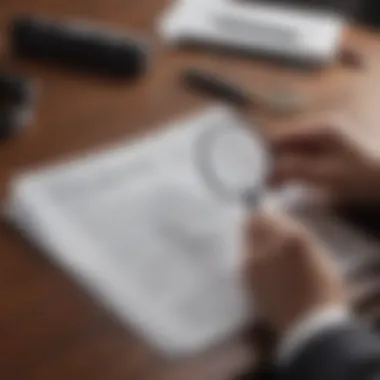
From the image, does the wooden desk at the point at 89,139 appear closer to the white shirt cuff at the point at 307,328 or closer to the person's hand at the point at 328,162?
the white shirt cuff at the point at 307,328

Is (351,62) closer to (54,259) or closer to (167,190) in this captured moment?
(167,190)

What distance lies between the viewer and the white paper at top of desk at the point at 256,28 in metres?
1.46

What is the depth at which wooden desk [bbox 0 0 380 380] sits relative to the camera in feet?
3.17

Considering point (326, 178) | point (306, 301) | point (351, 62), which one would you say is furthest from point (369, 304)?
point (351, 62)

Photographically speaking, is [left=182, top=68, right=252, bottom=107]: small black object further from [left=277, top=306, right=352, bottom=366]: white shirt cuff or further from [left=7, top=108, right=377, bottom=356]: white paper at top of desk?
[left=277, top=306, right=352, bottom=366]: white shirt cuff

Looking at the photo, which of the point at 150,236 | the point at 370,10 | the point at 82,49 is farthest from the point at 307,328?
the point at 370,10

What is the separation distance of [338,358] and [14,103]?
544 mm

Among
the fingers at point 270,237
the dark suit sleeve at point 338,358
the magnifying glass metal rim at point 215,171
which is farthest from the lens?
the magnifying glass metal rim at point 215,171

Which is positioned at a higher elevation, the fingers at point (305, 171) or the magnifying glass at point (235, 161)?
the magnifying glass at point (235, 161)

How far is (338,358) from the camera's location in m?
0.95

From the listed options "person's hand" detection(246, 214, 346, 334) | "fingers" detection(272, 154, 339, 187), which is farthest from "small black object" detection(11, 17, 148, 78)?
"person's hand" detection(246, 214, 346, 334)

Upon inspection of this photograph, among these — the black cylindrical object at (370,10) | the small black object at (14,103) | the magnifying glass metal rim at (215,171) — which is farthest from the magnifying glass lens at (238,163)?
the black cylindrical object at (370,10)

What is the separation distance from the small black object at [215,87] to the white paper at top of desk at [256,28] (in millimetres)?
85

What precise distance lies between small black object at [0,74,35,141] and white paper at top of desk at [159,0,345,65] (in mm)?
257
